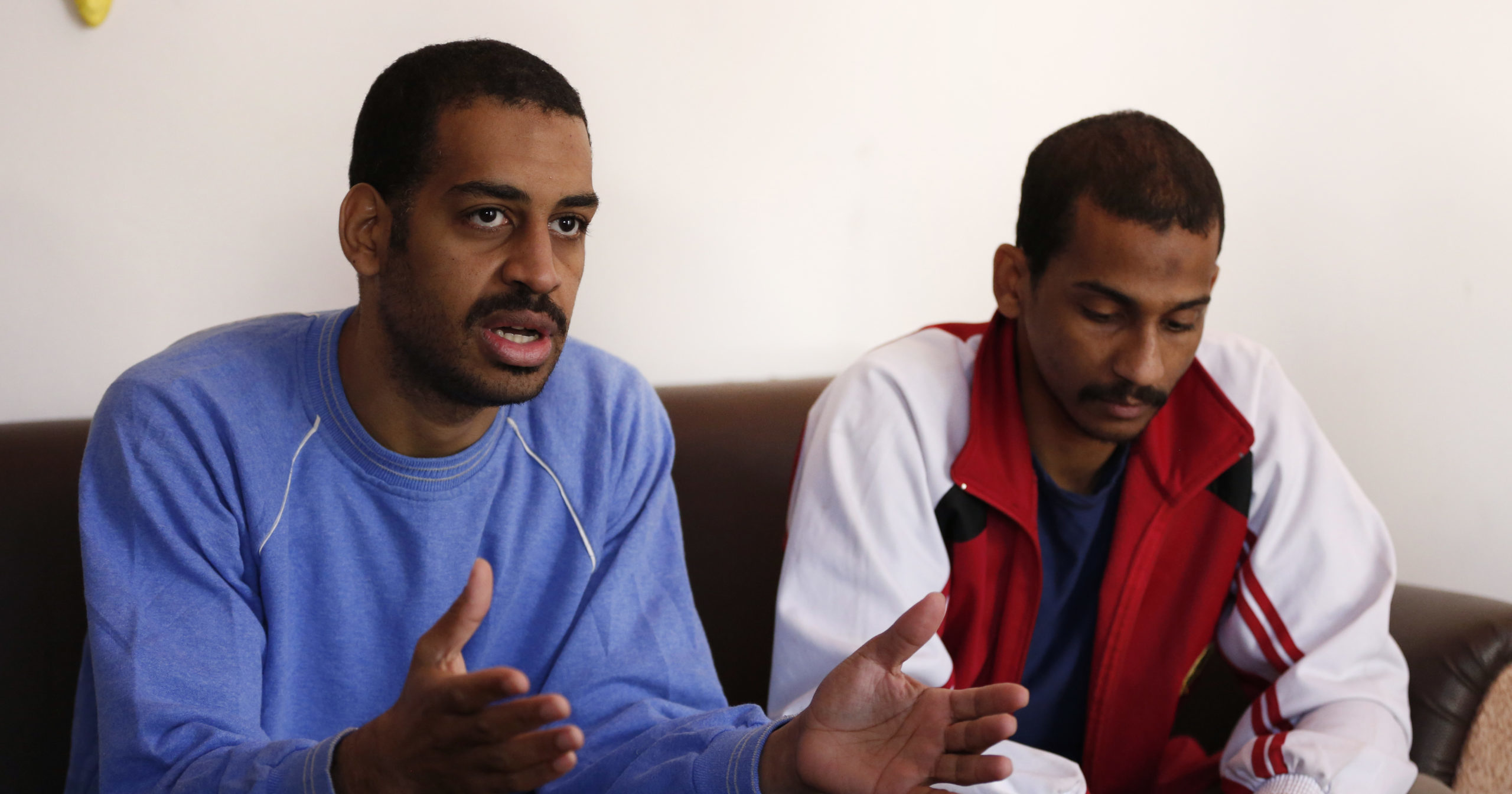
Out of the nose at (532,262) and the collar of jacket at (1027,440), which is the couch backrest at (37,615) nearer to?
the nose at (532,262)

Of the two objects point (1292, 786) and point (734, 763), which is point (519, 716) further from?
point (1292, 786)

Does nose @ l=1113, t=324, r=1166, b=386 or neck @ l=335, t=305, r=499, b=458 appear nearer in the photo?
neck @ l=335, t=305, r=499, b=458

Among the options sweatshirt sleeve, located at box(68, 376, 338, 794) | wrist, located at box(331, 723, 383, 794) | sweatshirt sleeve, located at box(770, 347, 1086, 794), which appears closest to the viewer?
wrist, located at box(331, 723, 383, 794)

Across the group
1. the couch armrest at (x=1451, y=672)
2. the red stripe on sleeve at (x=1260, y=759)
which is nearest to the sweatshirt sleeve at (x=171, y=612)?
the red stripe on sleeve at (x=1260, y=759)

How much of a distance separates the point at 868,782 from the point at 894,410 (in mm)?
557

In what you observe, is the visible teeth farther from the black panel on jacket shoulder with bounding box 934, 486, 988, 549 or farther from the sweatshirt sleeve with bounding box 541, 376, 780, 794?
the black panel on jacket shoulder with bounding box 934, 486, 988, 549

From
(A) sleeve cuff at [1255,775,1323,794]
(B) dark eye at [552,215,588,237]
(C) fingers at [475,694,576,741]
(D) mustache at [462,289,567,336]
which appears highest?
(B) dark eye at [552,215,588,237]

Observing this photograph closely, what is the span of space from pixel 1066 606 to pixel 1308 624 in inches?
11.6

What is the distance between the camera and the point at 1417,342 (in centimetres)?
226

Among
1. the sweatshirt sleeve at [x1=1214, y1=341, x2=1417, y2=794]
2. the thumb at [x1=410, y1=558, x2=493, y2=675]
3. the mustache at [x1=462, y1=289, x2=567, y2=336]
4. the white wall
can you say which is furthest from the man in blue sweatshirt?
the sweatshirt sleeve at [x1=1214, y1=341, x2=1417, y2=794]

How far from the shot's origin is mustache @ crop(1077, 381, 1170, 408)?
1.38 metres

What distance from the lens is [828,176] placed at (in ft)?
6.42

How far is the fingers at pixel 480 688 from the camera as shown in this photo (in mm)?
758

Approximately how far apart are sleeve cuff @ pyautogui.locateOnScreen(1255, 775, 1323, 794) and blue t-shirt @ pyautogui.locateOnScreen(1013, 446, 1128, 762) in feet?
0.77
